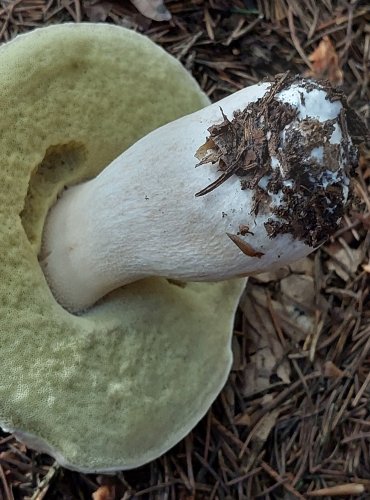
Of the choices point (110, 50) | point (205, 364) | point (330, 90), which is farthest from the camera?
point (205, 364)

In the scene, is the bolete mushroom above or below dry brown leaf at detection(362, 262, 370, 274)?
above

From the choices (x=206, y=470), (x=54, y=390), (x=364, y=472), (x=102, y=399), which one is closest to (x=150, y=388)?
(x=102, y=399)

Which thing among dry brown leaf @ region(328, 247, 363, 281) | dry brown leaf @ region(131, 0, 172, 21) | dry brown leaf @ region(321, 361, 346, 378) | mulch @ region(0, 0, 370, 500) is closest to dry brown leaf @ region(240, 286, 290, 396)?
mulch @ region(0, 0, 370, 500)

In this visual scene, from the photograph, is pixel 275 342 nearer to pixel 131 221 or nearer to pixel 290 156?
pixel 131 221

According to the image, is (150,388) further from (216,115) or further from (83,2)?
(83,2)

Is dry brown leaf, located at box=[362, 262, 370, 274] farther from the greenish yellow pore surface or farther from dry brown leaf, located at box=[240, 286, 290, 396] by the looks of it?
the greenish yellow pore surface

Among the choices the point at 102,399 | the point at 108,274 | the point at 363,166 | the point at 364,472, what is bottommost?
the point at 364,472

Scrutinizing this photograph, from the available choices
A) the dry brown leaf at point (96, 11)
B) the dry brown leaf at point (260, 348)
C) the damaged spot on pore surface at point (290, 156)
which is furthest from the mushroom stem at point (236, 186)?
the dry brown leaf at point (96, 11)

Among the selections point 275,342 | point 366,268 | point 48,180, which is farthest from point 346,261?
point 48,180
